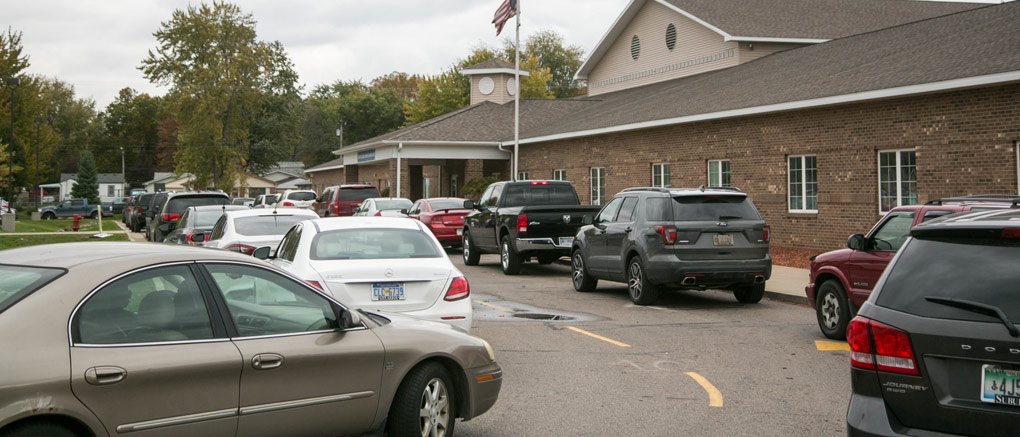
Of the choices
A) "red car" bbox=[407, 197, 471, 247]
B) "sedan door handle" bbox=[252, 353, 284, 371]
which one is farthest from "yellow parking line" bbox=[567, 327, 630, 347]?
"red car" bbox=[407, 197, 471, 247]

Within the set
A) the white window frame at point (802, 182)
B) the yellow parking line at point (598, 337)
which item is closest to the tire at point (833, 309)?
the yellow parking line at point (598, 337)

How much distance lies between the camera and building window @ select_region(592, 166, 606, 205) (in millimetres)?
31844

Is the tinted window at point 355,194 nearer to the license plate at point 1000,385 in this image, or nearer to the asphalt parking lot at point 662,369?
the asphalt parking lot at point 662,369

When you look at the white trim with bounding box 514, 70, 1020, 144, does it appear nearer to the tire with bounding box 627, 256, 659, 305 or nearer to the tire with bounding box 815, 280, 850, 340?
the tire with bounding box 627, 256, 659, 305

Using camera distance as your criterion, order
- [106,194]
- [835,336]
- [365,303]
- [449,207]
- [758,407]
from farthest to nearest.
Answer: [106,194]
[449,207]
[835,336]
[365,303]
[758,407]

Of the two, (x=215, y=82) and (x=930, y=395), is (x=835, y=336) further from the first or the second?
(x=215, y=82)

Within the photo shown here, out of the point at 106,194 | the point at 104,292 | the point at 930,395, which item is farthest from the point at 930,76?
the point at 106,194

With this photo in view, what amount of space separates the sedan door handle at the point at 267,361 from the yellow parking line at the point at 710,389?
3.83m

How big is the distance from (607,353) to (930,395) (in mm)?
5810

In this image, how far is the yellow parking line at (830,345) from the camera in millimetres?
9992

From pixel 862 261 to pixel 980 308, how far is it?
6.44m

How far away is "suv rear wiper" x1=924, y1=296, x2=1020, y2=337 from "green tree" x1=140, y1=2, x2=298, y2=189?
51966mm

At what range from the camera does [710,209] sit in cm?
1321

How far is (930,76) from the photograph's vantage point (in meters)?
18.7
